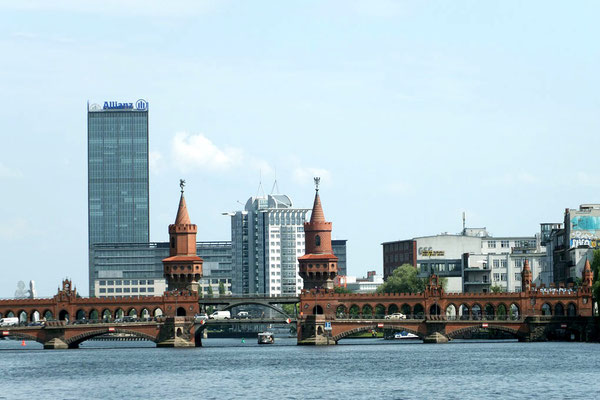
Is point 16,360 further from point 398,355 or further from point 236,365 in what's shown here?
point 398,355

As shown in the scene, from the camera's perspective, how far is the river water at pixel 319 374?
121m

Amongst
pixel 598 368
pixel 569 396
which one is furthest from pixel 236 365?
pixel 569 396

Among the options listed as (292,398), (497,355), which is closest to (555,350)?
(497,355)

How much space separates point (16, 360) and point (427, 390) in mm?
79618

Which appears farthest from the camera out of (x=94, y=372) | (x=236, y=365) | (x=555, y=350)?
(x=555, y=350)

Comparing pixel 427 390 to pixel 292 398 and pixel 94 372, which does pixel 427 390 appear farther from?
pixel 94 372

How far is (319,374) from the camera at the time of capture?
471 ft

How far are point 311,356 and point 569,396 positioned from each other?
68506mm

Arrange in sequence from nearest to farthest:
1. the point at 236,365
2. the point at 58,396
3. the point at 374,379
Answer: the point at 58,396 < the point at 374,379 < the point at 236,365

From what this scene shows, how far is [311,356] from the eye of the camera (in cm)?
17800

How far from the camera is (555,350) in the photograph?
178 metres

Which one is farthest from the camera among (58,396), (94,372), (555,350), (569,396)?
(555,350)

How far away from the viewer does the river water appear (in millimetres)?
121125

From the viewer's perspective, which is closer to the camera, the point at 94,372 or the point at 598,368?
the point at 598,368
